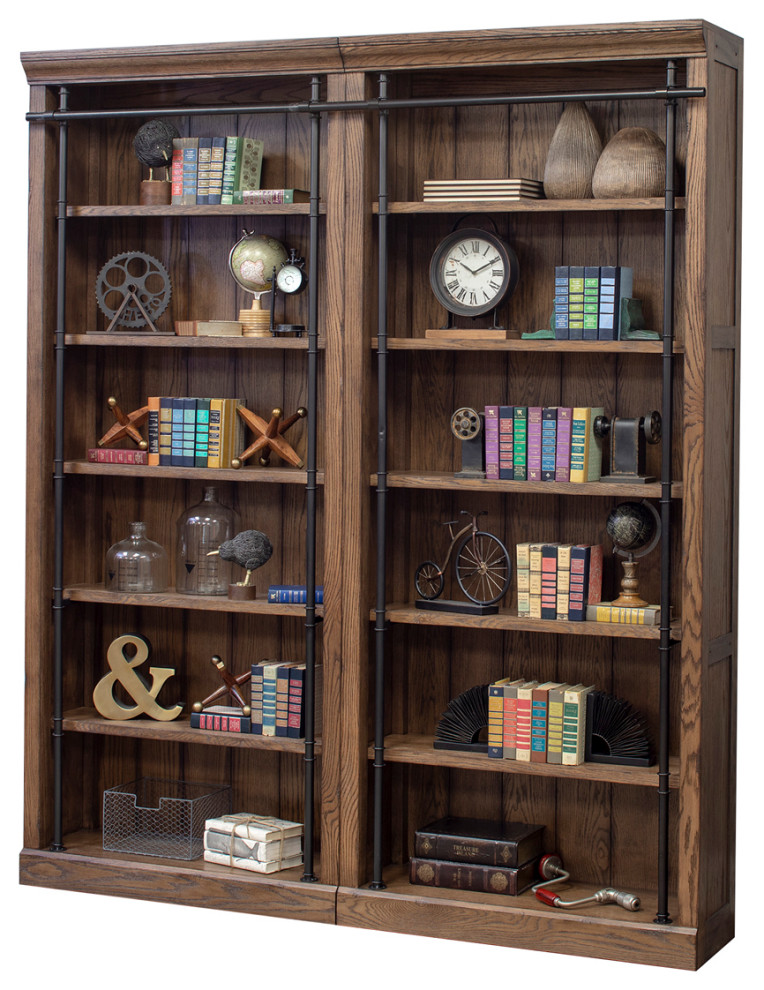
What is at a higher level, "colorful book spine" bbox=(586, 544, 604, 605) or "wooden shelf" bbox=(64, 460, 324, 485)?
"wooden shelf" bbox=(64, 460, 324, 485)

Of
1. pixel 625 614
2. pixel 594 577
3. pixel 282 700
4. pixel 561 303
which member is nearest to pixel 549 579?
pixel 594 577

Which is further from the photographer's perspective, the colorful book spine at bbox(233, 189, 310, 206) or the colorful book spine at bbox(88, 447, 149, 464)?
the colorful book spine at bbox(88, 447, 149, 464)

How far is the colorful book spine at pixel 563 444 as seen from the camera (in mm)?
4762

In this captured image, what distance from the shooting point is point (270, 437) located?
5.19 meters

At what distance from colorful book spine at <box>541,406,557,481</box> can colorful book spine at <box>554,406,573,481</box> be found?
0.04 feet

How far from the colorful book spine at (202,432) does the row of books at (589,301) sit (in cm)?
122

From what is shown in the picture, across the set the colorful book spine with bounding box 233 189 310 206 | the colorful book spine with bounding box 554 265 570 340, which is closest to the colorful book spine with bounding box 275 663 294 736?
the colorful book spine with bounding box 554 265 570 340

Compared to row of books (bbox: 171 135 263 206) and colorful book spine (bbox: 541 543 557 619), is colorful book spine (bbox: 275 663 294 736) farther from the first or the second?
row of books (bbox: 171 135 263 206)

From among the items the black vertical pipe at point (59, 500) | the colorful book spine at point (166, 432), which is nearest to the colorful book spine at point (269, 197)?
the black vertical pipe at point (59, 500)

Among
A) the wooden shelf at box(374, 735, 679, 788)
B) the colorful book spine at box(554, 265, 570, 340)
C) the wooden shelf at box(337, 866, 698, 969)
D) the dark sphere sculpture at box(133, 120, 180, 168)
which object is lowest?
the wooden shelf at box(337, 866, 698, 969)

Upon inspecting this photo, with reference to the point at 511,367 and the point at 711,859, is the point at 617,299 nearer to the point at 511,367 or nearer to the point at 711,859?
the point at 511,367

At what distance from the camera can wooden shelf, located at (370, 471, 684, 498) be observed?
464 cm

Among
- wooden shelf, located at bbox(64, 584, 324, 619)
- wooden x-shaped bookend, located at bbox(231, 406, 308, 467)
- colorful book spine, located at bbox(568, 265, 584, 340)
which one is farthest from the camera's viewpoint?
wooden x-shaped bookend, located at bbox(231, 406, 308, 467)

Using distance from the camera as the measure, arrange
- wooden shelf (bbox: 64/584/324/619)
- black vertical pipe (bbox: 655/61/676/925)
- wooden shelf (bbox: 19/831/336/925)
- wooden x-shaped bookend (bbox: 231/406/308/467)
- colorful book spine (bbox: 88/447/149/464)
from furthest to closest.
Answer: colorful book spine (bbox: 88/447/149/464) → wooden x-shaped bookend (bbox: 231/406/308/467) → wooden shelf (bbox: 64/584/324/619) → wooden shelf (bbox: 19/831/336/925) → black vertical pipe (bbox: 655/61/676/925)
